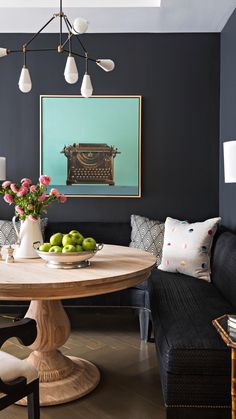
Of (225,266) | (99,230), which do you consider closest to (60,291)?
(225,266)

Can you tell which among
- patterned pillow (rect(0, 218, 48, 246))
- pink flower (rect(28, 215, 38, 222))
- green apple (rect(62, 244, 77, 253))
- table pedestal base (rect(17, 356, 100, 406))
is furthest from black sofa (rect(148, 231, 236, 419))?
patterned pillow (rect(0, 218, 48, 246))

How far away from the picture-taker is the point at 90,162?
4020mm

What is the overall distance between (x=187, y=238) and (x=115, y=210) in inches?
42.6

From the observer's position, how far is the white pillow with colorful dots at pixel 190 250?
3.13 metres

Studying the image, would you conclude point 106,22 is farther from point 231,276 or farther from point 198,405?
point 198,405

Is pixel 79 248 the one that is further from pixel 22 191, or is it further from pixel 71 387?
pixel 71 387

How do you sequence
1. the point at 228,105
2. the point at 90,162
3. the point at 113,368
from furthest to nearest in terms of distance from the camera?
the point at 90,162 → the point at 228,105 → the point at 113,368

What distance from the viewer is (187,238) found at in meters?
3.20

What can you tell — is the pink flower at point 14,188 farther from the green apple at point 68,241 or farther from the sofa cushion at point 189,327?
the sofa cushion at point 189,327

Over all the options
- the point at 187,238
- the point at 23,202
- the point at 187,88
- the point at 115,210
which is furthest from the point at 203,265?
the point at 187,88

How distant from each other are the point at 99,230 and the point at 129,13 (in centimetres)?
199

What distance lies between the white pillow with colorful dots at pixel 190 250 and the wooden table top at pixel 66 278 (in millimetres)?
916

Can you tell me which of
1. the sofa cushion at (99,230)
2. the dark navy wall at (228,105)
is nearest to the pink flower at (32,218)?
the sofa cushion at (99,230)

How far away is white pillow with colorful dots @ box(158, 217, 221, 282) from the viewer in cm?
313
